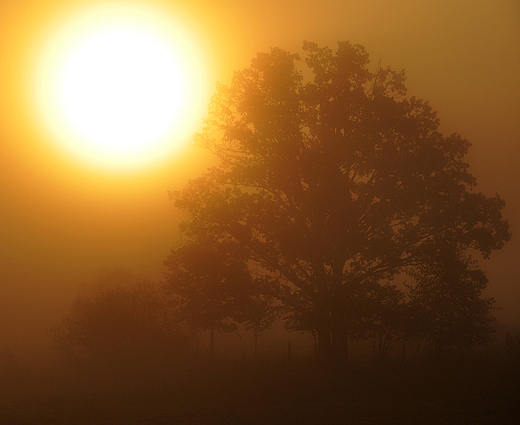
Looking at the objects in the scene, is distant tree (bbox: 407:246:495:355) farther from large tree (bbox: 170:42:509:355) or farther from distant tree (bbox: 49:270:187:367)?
distant tree (bbox: 49:270:187:367)

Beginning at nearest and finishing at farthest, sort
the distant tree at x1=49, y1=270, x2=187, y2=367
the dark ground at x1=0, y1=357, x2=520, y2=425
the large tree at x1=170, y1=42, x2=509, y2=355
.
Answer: the dark ground at x1=0, y1=357, x2=520, y2=425
the large tree at x1=170, y1=42, x2=509, y2=355
the distant tree at x1=49, y1=270, x2=187, y2=367

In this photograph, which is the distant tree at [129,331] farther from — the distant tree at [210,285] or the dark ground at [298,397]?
the distant tree at [210,285]

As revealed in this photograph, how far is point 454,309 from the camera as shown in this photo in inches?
821

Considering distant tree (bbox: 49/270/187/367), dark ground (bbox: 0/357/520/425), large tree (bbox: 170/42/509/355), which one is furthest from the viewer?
distant tree (bbox: 49/270/187/367)

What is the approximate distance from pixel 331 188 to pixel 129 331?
16.4 m

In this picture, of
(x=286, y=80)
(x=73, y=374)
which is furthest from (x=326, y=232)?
(x=73, y=374)

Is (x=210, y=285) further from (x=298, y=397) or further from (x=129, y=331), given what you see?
(x=129, y=331)

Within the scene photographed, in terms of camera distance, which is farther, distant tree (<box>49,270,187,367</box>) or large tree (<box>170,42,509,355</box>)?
distant tree (<box>49,270,187,367</box>)

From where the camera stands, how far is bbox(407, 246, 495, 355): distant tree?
20.3 metres

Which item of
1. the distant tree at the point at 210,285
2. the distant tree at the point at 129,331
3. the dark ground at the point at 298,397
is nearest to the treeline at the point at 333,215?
the distant tree at the point at 210,285

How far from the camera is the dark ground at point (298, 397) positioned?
14531 millimetres

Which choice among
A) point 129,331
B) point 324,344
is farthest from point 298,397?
point 129,331

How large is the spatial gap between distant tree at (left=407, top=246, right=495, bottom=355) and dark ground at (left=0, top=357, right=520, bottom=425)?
1.68m

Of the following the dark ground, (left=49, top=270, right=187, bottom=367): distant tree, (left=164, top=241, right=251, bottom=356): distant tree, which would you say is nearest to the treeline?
(left=164, top=241, right=251, bottom=356): distant tree
